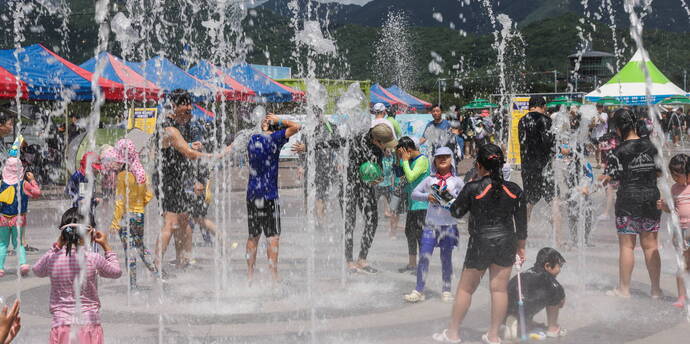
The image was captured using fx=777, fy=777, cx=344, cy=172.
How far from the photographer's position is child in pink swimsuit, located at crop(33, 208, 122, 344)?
407 centimetres

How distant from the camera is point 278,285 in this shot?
7152 mm

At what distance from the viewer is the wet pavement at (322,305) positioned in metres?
5.51

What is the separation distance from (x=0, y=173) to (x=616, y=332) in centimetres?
632

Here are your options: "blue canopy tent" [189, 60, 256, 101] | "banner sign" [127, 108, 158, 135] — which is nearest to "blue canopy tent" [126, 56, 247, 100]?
"blue canopy tent" [189, 60, 256, 101]

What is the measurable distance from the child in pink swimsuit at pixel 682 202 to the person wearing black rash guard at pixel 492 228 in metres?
1.99

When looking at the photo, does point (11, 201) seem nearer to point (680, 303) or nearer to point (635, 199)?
point (635, 199)

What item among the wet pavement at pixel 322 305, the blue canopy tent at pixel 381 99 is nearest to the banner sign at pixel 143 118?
the wet pavement at pixel 322 305

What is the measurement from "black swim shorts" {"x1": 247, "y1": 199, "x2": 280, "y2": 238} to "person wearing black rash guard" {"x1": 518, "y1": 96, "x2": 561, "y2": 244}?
3.37 meters

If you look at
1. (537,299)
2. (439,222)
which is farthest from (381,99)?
(537,299)

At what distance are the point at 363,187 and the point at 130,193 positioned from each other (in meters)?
2.37

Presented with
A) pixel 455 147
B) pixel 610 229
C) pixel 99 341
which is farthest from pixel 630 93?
pixel 99 341

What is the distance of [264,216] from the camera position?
6.75 m

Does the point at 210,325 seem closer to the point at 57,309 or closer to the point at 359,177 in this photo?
the point at 57,309

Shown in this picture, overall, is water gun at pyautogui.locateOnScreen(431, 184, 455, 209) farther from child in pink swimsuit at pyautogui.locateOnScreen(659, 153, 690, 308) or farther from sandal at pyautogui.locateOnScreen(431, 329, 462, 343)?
child in pink swimsuit at pyautogui.locateOnScreen(659, 153, 690, 308)
